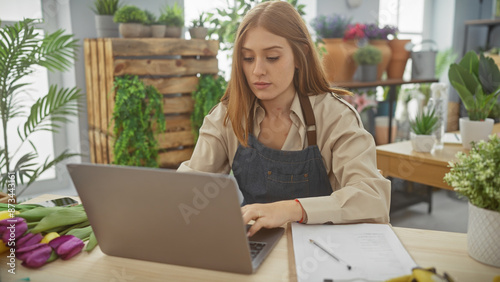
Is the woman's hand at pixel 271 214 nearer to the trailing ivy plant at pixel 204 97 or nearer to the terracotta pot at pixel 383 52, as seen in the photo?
the trailing ivy plant at pixel 204 97

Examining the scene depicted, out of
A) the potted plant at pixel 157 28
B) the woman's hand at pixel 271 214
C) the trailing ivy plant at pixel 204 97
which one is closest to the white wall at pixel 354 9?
the trailing ivy plant at pixel 204 97

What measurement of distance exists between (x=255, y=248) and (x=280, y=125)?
0.61m

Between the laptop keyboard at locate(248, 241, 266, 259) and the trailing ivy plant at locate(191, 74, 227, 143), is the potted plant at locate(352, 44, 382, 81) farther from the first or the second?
the laptop keyboard at locate(248, 241, 266, 259)

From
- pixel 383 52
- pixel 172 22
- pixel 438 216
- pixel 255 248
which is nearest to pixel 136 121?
pixel 172 22

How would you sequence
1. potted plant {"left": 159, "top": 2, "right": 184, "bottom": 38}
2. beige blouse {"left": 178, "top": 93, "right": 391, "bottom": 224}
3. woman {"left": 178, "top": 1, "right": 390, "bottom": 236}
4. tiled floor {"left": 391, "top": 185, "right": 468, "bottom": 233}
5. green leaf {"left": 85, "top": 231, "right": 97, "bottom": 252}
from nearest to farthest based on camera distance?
1. green leaf {"left": 85, "top": 231, "right": 97, "bottom": 252}
2. beige blouse {"left": 178, "top": 93, "right": 391, "bottom": 224}
3. woman {"left": 178, "top": 1, "right": 390, "bottom": 236}
4. potted plant {"left": 159, "top": 2, "right": 184, "bottom": 38}
5. tiled floor {"left": 391, "top": 185, "right": 468, "bottom": 233}

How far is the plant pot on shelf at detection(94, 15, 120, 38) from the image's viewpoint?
104 inches

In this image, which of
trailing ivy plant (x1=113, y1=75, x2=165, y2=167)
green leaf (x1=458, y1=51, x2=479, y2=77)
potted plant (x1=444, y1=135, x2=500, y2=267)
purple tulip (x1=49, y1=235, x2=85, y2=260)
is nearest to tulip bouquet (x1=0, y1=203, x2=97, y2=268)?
purple tulip (x1=49, y1=235, x2=85, y2=260)

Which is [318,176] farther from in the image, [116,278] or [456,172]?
[116,278]

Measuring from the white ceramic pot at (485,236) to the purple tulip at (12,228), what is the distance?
1003mm

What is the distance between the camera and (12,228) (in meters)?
0.97

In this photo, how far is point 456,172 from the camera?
93 centimetres

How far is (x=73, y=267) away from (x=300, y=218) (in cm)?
54

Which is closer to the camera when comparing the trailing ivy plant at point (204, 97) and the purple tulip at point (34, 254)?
the purple tulip at point (34, 254)

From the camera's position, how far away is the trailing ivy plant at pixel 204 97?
282 cm
